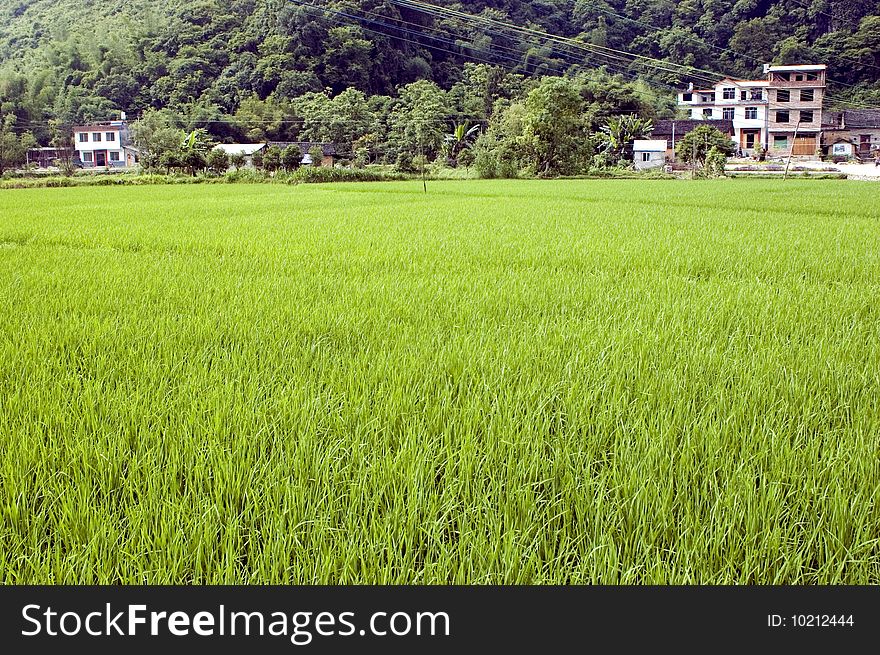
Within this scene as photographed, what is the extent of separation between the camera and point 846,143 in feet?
111

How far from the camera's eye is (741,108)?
38.2 m

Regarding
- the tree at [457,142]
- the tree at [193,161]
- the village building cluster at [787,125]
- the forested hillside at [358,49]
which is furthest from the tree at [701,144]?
the tree at [193,161]

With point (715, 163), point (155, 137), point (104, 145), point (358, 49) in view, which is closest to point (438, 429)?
point (715, 163)

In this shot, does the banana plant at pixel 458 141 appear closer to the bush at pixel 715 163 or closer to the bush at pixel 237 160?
the bush at pixel 237 160

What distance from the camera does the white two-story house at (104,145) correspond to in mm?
36656

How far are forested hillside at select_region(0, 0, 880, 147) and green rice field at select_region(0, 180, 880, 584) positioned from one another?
37.3 m

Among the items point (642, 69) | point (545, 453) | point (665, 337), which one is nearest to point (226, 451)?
point (545, 453)

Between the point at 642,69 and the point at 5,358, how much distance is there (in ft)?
163

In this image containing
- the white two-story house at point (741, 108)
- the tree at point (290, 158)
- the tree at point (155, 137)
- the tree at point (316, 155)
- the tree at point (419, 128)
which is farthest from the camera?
the white two-story house at point (741, 108)

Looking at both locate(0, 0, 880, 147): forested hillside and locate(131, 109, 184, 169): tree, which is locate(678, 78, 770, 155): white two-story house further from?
locate(131, 109, 184, 169): tree

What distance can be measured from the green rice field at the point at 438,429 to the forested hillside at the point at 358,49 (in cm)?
3732

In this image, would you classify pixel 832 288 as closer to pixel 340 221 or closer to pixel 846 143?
pixel 340 221

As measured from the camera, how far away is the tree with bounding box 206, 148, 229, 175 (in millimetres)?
28172

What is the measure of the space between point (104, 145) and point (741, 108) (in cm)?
3470
